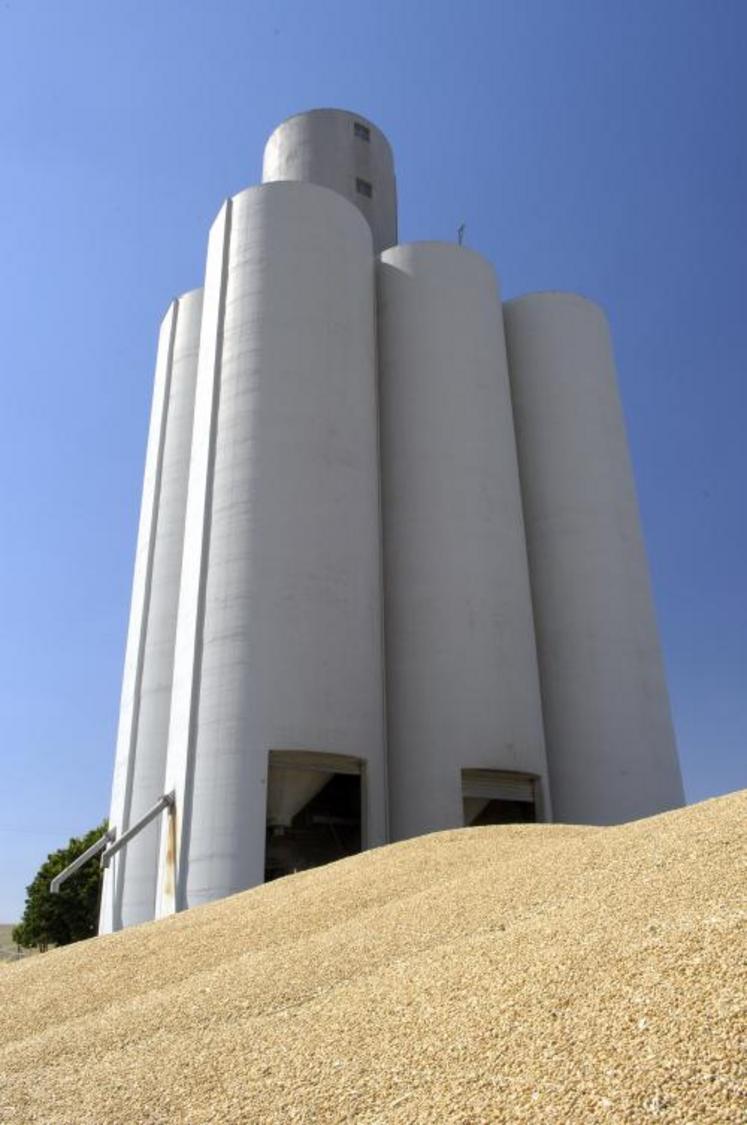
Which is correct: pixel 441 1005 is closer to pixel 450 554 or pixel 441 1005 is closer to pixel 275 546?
pixel 275 546

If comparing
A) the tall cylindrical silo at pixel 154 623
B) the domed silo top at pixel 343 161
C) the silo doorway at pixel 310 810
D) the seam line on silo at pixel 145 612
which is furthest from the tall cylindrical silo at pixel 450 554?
the seam line on silo at pixel 145 612

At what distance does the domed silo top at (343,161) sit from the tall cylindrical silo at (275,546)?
22.5 feet

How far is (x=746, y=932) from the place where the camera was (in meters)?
5.36

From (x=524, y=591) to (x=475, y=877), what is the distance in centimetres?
1399

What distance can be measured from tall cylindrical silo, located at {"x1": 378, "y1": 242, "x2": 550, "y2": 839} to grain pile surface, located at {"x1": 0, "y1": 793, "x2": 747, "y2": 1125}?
10144 mm

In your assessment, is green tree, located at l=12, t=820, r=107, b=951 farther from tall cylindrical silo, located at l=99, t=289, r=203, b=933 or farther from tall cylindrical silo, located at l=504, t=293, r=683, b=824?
tall cylindrical silo, located at l=504, t=293, r=683, b=824

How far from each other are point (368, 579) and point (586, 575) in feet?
23.1

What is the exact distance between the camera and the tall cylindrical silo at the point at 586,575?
22.6 metres

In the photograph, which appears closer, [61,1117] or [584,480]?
[61,1117]

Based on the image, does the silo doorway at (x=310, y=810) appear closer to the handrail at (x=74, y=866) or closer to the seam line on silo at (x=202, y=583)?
the seam line on silo at (x=202, y=583)

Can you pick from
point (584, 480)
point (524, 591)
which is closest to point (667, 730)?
point (524, 591)

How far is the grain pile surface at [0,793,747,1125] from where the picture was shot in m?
4.25

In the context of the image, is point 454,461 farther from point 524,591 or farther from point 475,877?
point 475,877

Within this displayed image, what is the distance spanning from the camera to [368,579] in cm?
2117
